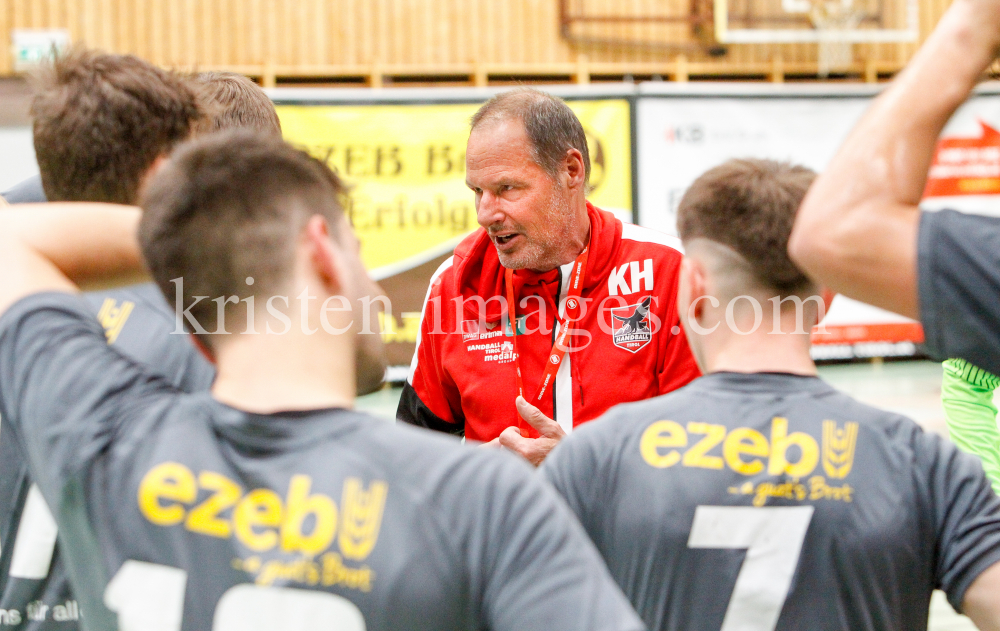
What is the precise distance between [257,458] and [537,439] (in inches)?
61.6

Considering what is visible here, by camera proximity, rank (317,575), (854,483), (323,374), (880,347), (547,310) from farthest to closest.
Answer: (880,347) < (547,310) < (854,483) < (323,374) < (317,575)

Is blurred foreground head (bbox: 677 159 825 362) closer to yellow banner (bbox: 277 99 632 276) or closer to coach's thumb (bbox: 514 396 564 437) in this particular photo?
coach's thumb (bbox: 514 396 564 437)

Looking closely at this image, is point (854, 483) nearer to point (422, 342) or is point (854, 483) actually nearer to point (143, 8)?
point (422, 342)

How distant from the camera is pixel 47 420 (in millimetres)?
1153

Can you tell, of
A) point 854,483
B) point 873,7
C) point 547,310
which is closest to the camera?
point 854,483

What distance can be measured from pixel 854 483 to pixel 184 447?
1105 mm

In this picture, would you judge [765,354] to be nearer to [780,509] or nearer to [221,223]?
[780,509]

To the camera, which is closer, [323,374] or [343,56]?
[323,374]

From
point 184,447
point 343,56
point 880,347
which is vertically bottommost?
point 880,347

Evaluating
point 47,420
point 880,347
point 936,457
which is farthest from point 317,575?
point 880,347

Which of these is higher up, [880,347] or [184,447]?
[184,447]

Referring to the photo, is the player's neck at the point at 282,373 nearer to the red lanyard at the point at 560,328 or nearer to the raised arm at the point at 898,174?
the raised arm at the point at 898,174

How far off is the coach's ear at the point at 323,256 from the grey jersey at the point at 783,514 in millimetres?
590

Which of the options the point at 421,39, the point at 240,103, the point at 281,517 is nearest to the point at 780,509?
the point at 281,517
